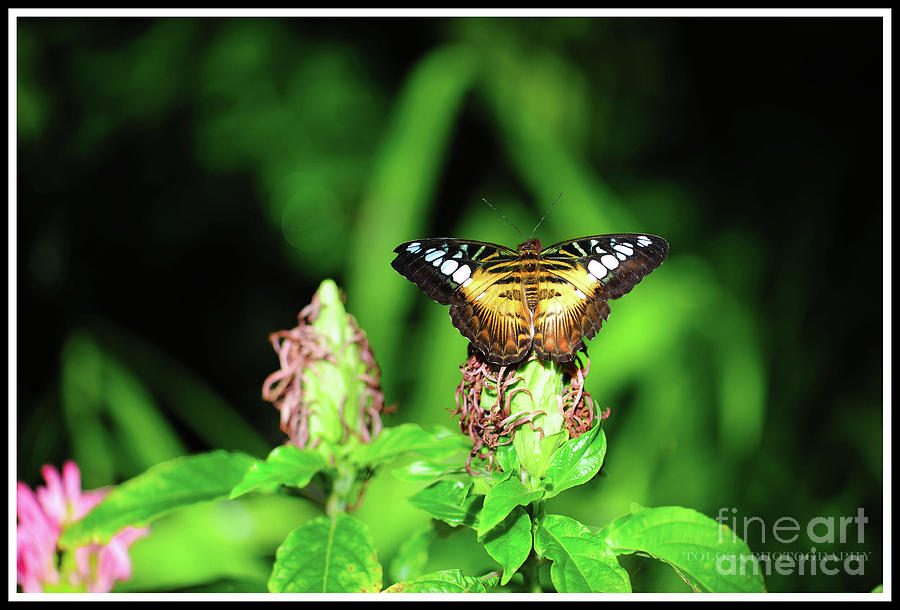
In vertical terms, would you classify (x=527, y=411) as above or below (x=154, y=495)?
above

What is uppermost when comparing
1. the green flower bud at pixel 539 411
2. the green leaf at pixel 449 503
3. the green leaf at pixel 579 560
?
the green flower bud at pixel 539 411

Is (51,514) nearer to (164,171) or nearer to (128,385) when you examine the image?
(128,385)

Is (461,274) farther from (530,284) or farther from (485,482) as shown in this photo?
(485,482)

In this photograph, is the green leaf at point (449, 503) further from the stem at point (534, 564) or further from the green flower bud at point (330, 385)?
the green flower bud at point (330, 385)

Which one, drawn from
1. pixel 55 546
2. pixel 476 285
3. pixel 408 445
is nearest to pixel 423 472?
pixel 408 445

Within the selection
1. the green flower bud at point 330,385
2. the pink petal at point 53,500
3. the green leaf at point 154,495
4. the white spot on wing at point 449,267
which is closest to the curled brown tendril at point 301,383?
the green flower bud at point 330,385

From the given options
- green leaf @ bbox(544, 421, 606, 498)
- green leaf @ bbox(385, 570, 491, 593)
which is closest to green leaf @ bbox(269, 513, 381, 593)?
green leaf @ bbox(385, 570, 491, 593)

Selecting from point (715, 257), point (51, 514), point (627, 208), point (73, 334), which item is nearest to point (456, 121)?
point (627, 208)
